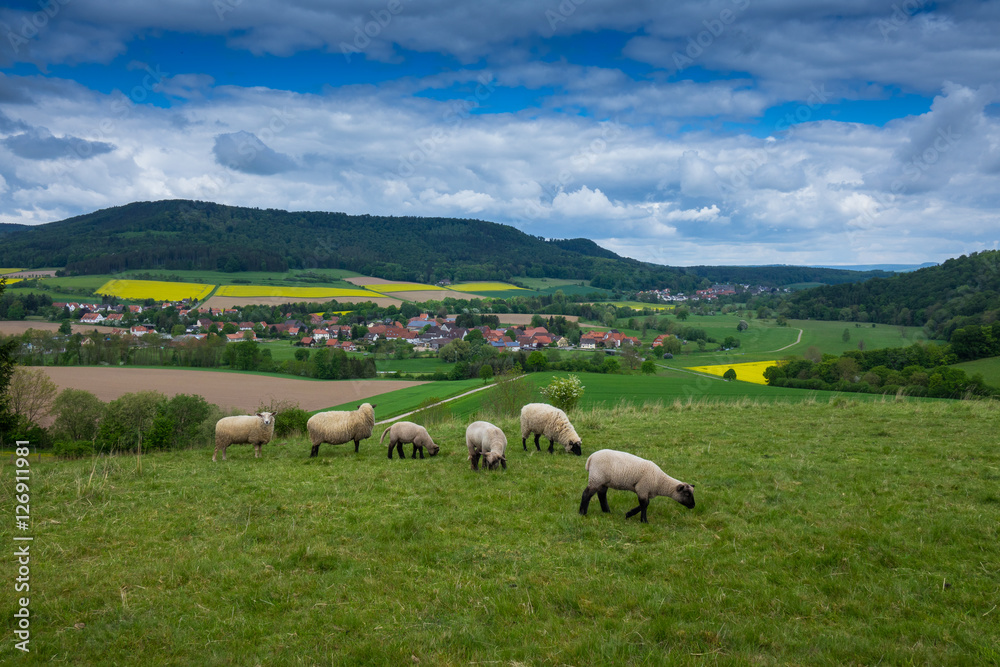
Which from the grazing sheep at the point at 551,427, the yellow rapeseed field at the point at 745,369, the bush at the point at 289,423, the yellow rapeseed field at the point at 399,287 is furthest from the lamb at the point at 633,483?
the yellow rapeseed field at the point at 399,287

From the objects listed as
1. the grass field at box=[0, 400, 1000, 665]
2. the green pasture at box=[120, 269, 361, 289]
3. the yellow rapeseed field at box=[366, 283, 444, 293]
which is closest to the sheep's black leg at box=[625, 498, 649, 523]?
the grass field at box=[0, 400, 1000, 665]

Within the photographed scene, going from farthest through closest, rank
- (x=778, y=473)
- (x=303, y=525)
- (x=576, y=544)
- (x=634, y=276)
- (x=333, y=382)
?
(x=634, y=276), (x=333, y=382), (x=778, y=473), (x=303, y=525), (x=576, y=544)

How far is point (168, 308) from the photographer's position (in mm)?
100375

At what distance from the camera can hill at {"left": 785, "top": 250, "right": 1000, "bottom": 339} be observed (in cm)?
6362

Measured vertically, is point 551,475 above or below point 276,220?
below

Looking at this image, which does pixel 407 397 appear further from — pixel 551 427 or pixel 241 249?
pixel 241 249

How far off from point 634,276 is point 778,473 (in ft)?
605

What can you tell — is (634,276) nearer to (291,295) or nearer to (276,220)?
(291,295)

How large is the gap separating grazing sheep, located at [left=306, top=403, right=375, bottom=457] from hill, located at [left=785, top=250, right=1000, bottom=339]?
7139cm

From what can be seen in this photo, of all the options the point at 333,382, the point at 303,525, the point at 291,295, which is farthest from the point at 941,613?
the point at 291,295

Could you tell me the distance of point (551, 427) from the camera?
1455 cm

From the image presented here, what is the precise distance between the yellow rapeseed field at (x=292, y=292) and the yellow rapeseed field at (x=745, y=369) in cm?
9305

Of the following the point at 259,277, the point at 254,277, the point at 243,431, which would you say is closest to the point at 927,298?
the point at 243,431

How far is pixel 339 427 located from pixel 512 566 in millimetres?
9068
